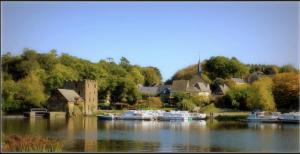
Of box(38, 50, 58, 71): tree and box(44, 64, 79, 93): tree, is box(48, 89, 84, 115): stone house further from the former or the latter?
box(38, 50, 58, 71): tree

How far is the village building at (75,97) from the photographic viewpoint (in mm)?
66500

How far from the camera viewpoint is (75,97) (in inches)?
2719

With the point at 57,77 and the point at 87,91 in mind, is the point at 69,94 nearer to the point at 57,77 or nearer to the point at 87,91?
the point at 87,91

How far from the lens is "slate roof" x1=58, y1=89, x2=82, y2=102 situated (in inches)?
2623

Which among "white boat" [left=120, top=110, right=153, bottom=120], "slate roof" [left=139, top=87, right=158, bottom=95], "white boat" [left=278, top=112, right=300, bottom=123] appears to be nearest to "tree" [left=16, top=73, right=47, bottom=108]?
"white boat" [left=120, top=110, right=153, bottom=120]

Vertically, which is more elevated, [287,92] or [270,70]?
[270,70]

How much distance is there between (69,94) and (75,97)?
1.35m

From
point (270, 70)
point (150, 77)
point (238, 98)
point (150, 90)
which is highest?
point (270, 70)

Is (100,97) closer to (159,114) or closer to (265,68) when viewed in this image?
(159,114)

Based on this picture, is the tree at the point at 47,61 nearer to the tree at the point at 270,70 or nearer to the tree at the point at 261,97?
the tree at the point at 261,97

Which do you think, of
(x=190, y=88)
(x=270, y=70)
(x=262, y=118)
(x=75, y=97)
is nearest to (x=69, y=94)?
(x=75, y=97)

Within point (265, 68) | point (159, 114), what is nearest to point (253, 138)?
point (159, 114)

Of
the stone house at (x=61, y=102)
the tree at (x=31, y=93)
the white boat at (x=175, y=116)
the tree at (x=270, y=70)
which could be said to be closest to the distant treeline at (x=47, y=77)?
the tree at (x=31, y=93)

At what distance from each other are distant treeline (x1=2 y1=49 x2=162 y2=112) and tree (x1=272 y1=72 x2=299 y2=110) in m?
21.4
